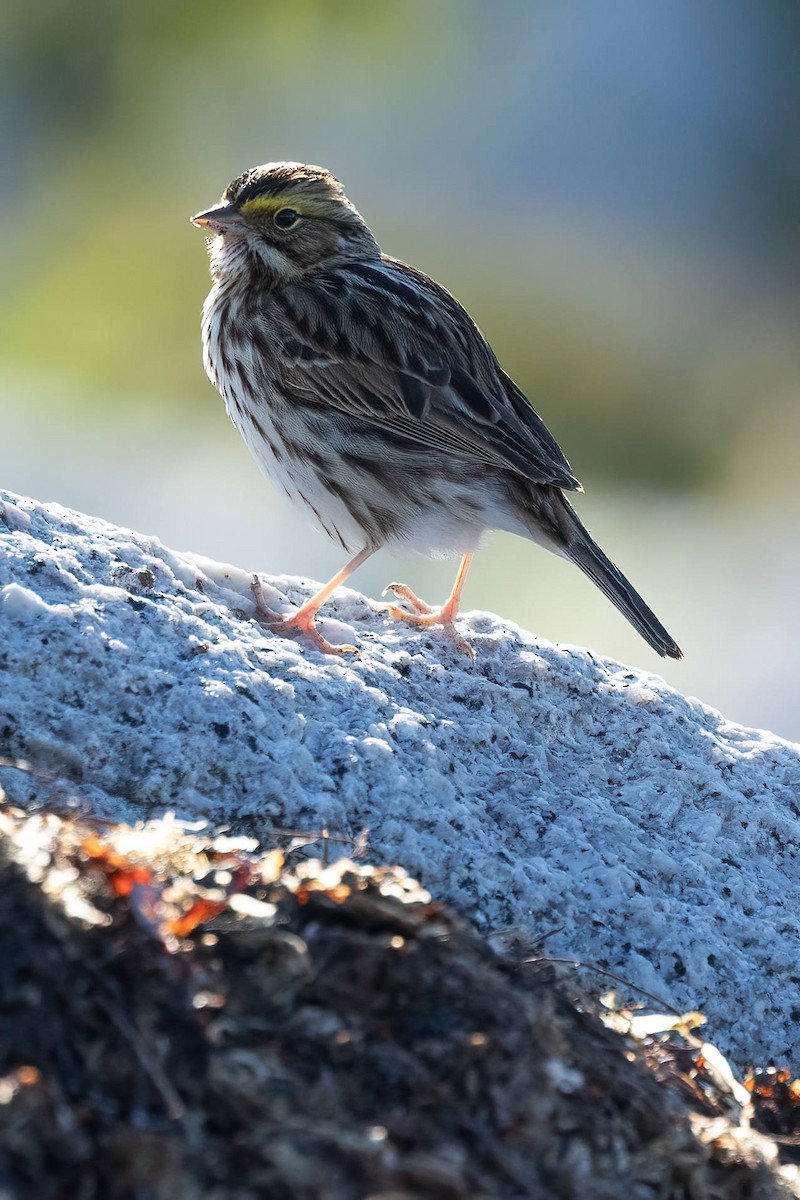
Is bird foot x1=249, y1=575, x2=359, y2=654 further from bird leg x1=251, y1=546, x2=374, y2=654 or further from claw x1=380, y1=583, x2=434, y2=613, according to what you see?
claw x1=380, y1=583, x2=434, y2=613

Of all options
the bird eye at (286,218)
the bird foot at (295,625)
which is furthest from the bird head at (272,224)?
the bird foot at (295,625)

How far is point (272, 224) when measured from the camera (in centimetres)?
512

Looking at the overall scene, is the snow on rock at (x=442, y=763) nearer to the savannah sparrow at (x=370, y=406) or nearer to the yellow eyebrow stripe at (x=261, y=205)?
the savannah sparrow at (x=370, y=406)

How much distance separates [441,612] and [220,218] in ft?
5.93

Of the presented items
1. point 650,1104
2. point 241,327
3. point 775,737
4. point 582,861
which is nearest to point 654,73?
point 241,327

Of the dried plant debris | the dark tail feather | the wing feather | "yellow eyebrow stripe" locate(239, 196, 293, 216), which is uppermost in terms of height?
"yellow eyebrow stripe" locate(239, 196, 293, 216)

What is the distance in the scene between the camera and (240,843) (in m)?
2.38

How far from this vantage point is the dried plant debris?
169 cm

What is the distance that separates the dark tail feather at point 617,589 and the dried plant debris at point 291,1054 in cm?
239

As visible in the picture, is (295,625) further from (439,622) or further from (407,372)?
(407,372)

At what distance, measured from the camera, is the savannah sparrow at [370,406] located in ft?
15.6

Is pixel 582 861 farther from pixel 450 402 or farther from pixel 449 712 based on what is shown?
pixel 450 402

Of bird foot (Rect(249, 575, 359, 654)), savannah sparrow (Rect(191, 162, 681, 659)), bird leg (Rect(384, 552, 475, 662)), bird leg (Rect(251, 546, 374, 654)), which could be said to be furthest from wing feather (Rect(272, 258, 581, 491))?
bird foot (Rect(249, 575, 359, 654))

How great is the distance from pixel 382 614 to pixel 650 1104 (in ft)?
8.61
